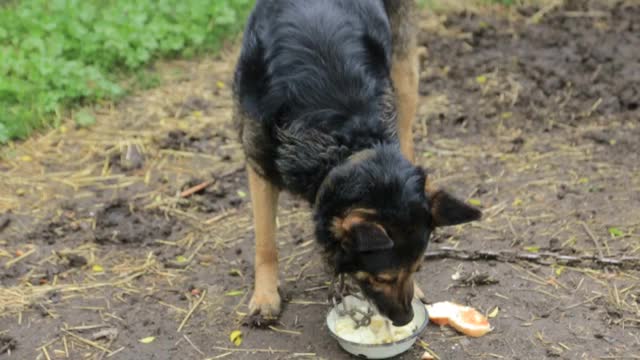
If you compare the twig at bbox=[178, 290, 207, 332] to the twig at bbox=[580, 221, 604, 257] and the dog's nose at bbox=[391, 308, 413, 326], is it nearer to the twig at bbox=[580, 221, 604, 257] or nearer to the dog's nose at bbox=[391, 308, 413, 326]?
the dog's nose at bbox=[391, 308, 413, 326]

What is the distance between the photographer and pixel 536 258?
5812mm

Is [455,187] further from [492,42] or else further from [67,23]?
[67,23]

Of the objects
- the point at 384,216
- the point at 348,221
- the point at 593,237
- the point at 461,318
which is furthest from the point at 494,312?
the point at 348,221

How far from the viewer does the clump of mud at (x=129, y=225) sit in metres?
6.29

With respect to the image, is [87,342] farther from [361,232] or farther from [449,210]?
[449,210]

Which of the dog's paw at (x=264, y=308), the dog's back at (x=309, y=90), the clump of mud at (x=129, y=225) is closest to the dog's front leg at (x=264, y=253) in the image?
the dog's paw at (x=264, y=308)

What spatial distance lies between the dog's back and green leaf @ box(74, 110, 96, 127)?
10.8 ft

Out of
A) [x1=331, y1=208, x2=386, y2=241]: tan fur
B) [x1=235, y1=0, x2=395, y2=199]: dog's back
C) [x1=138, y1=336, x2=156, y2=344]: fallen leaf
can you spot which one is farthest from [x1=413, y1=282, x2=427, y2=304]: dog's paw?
[x1=138, y1=336, x2=156, y2=344]: fallen leaf

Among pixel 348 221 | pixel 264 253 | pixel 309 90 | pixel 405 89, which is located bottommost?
pixel 264 253

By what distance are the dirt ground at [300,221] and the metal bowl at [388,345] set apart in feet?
0.59

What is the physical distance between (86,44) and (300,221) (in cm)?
392

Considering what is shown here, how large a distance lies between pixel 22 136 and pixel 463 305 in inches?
183

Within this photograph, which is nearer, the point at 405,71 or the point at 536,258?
the point at 536,258

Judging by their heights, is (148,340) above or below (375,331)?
below
